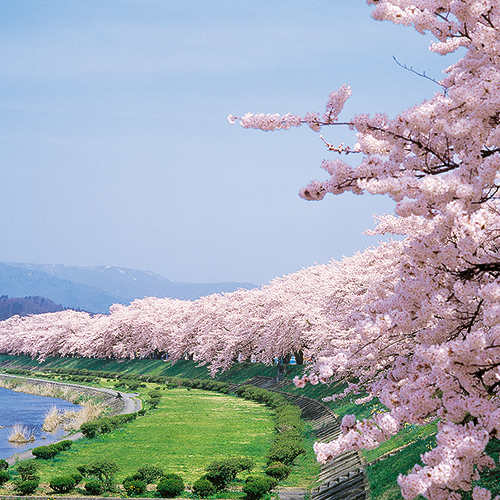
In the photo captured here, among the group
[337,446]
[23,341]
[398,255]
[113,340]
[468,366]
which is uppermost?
[398,255]

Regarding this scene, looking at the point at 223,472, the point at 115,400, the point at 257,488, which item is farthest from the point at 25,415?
the point at 257,488

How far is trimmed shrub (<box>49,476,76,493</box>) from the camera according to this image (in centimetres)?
1745

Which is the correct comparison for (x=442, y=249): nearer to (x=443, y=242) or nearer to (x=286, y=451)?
(x=443, y=242)

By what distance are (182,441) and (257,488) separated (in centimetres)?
1162

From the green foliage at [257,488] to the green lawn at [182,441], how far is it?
11.0 ft

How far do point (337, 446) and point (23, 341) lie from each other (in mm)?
113390

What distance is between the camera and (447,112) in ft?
19.1

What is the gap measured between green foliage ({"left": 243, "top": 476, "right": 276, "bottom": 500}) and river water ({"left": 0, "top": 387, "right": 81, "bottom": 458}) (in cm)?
1599

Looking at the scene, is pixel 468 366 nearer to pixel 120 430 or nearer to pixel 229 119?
pixel 229 119

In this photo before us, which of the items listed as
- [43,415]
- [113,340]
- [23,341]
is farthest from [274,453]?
[23,341]

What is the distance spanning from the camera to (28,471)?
18672 millimetres

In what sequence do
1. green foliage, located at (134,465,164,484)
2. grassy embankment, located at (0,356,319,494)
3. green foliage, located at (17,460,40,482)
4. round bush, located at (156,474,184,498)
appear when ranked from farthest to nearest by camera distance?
grassy embankment, located at (0,356,319,494), green foliage, located at (134,465,164,484), green foliage, located at (17,460,40,482), round bush, located at (156,474,184,498)

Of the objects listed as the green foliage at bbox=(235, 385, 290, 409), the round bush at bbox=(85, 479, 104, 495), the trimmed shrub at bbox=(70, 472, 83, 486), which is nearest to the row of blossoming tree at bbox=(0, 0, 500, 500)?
the round bush at bbox=(85, 479, 104, 495)

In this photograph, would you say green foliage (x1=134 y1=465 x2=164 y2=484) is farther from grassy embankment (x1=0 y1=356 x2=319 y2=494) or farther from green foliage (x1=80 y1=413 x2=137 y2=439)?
green foliage (x1=80 y1=413 x2=137 y2=439)
